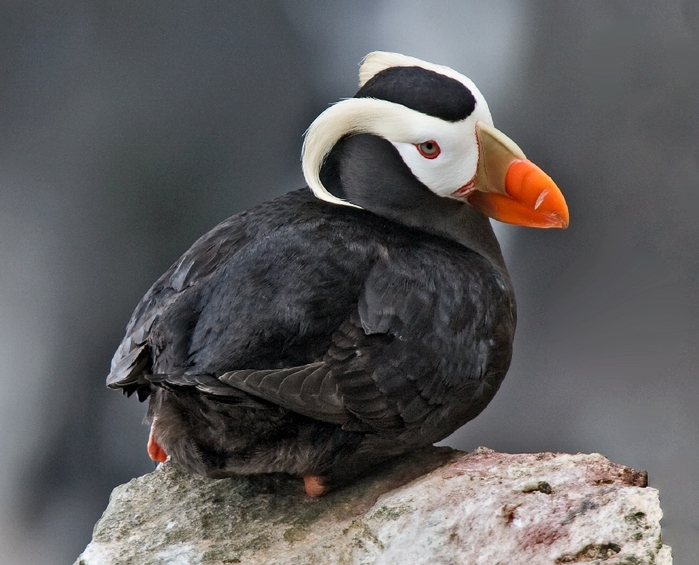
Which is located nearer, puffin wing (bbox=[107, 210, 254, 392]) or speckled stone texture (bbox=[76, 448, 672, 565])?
speckled stone texture (bbox=[76, 448, 672, 565])

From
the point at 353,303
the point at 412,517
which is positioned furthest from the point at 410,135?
the point at 412,517

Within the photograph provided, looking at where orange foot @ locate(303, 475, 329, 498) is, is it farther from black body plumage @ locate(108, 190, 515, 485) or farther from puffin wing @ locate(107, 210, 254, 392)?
puffin wing @ locate(107, 210, 254, 392)

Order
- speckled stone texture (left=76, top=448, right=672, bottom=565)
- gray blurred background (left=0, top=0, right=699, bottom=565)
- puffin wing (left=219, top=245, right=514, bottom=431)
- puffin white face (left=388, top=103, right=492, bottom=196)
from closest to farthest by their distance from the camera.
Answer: speckled stone texture (left=76, top=448, right=672, bottom=565) → puffin wing (left=219, top=245, right=514, bottom=431) → puffin white face (left=388, top=103, right=492, bottom=196) → gray blurred background (left=0, top=0, right=699, bottom=565)

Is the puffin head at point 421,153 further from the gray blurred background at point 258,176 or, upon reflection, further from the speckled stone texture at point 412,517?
the gray blurred background at point 258,176

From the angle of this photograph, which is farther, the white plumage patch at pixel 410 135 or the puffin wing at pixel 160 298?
the white plumage patch at pixel 410 135

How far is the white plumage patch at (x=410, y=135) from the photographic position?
1616mm

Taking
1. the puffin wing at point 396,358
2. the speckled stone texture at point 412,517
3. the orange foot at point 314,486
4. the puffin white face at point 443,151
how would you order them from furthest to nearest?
the puffin white face at point 443,151, the orange foot at point 314,486, the puffin wing at point 396,358, the speckled stone texture at point 412,517

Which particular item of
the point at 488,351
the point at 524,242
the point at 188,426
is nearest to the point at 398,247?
the point at 488,351

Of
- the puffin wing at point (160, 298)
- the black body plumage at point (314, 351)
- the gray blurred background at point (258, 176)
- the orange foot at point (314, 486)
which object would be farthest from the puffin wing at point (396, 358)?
the gray blurred background at point (258, 176)

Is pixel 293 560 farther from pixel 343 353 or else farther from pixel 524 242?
pixel 524 242

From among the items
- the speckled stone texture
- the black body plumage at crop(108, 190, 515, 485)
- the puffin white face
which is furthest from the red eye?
the speckled stone texture

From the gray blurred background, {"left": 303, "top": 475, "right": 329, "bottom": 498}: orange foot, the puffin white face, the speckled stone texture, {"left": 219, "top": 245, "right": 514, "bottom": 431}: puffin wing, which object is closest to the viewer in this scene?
the speckled stone texture

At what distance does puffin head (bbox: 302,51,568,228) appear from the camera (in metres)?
1.62

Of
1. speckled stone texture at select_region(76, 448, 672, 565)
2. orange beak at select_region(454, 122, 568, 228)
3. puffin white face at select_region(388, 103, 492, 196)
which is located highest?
puffin white face at select_region(388, 103, 492, 196)
